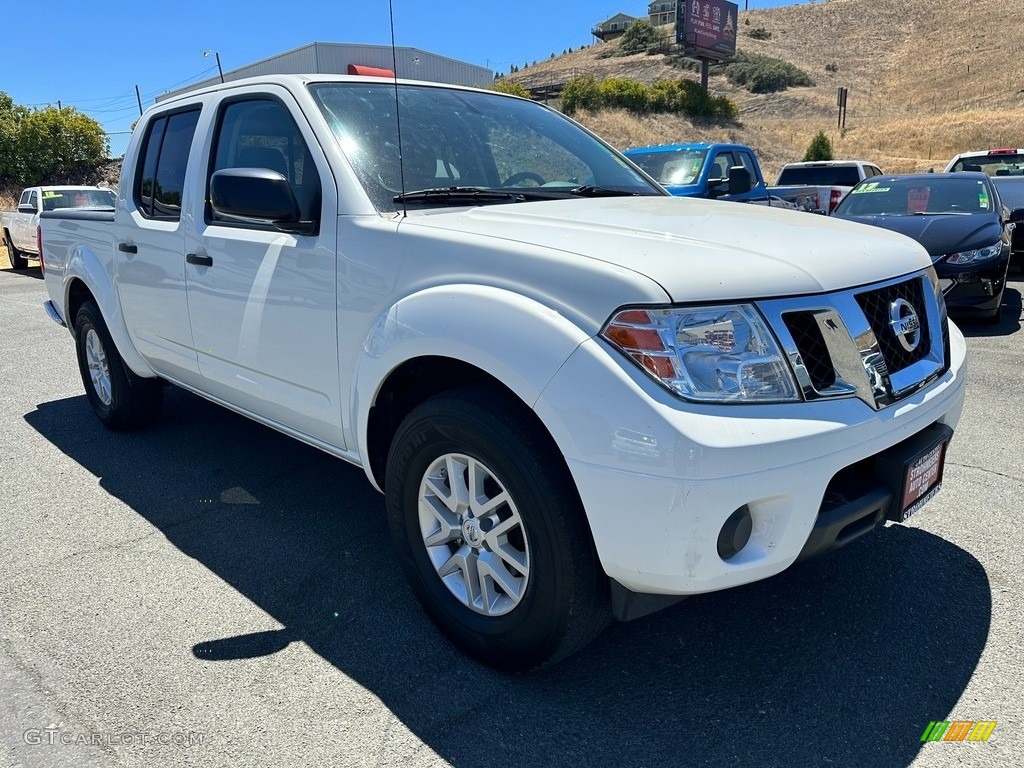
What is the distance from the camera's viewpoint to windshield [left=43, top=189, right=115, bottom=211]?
15867 millimetres

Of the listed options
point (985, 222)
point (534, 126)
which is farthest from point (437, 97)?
point (985, 222)

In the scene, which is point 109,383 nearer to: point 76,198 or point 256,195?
point 256,195

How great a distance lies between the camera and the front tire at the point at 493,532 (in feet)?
7.18

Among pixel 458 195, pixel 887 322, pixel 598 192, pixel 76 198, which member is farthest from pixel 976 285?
pixel 76 198

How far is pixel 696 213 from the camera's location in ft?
9.61

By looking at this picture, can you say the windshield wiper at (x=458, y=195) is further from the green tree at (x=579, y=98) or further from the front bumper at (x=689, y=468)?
the green tree at (x=579, y=98)

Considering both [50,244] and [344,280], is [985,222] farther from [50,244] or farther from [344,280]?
[50,244]

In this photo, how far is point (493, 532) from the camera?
2408mm

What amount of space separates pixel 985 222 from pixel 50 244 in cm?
843

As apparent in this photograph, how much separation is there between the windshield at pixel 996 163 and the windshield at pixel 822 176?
6.40 feet

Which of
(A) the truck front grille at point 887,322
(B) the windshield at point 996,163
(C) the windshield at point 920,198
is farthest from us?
(B) the windshield at point 996,163

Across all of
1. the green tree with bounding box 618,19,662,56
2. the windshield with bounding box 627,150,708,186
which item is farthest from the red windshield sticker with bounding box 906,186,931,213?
the green tree with bounding box 618,19,662,56

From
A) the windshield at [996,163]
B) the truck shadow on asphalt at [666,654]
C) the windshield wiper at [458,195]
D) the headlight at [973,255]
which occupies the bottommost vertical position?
the truck shadow on asphalt at [666,654]

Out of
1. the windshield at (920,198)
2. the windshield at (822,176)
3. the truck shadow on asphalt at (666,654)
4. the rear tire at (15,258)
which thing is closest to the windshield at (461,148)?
the truck shadow on asphalt at (666,654)
